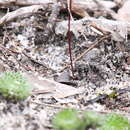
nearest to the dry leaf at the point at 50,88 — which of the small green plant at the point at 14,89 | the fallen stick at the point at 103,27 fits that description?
the small green plant at the point at 14,89

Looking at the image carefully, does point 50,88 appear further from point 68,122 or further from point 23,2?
point 23,2

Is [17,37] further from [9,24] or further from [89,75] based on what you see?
[89,75]

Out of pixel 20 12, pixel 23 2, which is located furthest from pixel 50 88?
pixel 23 2

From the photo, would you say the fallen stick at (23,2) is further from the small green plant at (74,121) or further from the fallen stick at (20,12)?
the small green plant at (74,121)

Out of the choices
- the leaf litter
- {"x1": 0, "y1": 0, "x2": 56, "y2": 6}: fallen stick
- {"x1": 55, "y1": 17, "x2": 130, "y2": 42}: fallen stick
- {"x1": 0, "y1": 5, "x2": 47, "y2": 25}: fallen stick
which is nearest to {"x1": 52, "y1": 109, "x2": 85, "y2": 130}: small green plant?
the leaf litter

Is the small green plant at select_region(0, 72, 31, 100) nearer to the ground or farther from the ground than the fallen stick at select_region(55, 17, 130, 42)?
nearer to the ground

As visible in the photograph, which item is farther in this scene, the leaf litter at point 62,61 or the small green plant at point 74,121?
the leaf litter at point 62,61

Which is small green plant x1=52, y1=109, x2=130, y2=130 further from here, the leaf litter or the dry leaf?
the dry leaf

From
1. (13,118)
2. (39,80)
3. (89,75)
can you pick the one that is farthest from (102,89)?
(13,118)
